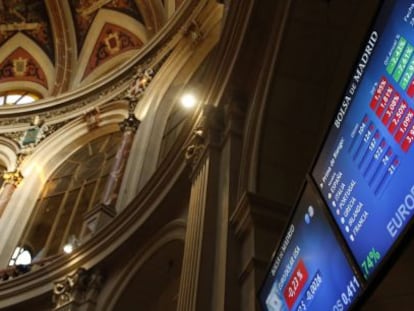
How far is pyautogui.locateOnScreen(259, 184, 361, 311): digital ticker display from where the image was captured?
10.0 feet

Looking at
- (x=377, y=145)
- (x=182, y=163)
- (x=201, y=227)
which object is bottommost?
(x=377, y=145)

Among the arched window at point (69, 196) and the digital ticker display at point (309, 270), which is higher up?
the arched window at point (69, 196)

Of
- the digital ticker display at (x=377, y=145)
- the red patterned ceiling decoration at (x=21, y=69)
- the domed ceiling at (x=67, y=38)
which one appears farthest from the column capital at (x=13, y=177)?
the digital ticker display at (x=377, y=145)

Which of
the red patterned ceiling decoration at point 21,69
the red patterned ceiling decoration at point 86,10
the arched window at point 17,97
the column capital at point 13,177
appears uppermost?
the red patterned ceiling decoration at point 86,10

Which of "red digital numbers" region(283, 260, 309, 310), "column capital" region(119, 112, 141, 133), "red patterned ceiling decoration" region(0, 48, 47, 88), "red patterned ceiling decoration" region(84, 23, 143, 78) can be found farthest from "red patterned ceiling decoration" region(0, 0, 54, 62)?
"red digital numbers" region(283, 260, 309, 310)

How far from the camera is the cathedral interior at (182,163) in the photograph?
16.3ft

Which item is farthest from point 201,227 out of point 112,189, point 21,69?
point 21,69

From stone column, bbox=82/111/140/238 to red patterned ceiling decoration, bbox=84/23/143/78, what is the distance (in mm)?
5147

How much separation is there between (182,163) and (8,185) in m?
6.68

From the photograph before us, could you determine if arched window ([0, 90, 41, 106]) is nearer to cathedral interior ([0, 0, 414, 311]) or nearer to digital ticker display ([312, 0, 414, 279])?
cathedral interior ([0, 0, 414, 311])

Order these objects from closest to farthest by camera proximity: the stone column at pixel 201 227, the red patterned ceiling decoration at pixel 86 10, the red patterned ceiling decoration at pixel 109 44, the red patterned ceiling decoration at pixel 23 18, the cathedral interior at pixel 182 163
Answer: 1. the stone column at pixel 201 227
2. the cathedral interior at pixel 182 163
3. the red patterned ceiling decoration at pixel 109 44
4. the red patterned ceiling decoration at pixel 86 10
5. the red patterned ceiling decoration at pixel 23 18

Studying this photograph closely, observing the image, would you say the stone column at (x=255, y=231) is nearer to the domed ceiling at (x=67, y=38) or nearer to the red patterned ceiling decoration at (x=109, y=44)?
the domed ceiling at (x=67, y=38)

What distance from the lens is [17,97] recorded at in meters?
17.7

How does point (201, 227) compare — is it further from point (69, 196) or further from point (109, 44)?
point (109, 44)
